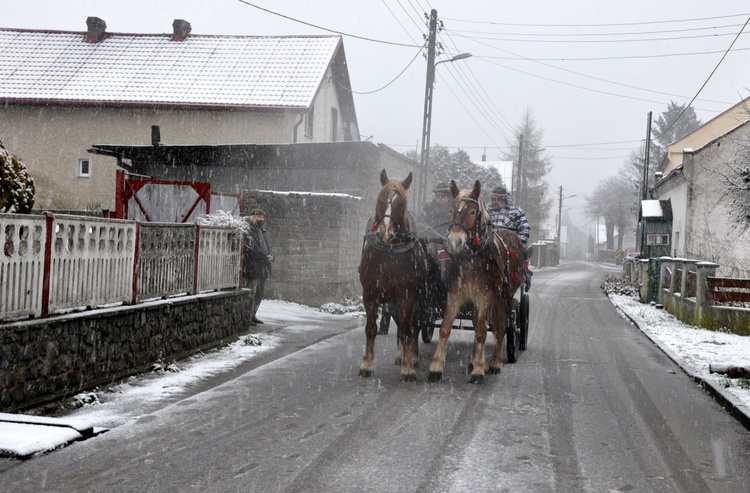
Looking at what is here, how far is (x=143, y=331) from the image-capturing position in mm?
8188

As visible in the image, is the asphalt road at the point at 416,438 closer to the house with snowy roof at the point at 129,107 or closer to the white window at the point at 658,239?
the white window at the point at 658,239

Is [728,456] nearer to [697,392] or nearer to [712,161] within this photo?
[697,392]

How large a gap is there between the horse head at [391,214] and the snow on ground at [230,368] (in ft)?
8.20

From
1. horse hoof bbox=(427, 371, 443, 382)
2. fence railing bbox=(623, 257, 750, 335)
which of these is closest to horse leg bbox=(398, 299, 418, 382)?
horse hoof bbox=(427, 371, 443, 382)

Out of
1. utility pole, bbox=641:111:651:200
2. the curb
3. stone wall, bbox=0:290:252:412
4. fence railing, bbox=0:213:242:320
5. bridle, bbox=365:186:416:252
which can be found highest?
utility pole, bbox=641:111:651:200

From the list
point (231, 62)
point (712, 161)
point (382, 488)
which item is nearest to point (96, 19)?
point (231, 62)

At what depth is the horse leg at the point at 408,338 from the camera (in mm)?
7969

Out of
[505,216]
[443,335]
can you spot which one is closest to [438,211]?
[505,216]

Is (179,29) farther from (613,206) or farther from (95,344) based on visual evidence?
(613,206)

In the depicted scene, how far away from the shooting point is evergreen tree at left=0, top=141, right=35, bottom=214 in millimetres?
8164

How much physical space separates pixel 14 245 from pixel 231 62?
2396 centimetres

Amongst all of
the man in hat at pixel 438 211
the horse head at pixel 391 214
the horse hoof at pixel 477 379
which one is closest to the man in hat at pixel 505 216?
the man in hat at pixel 438 211

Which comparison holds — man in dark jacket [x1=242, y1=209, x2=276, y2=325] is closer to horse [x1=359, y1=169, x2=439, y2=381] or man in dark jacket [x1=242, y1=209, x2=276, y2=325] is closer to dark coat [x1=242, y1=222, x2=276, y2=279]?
dark coat [x1=242, y1=222, x2=276, y2=279]

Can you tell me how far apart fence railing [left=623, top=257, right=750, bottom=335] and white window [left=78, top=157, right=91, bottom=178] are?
19494mm
